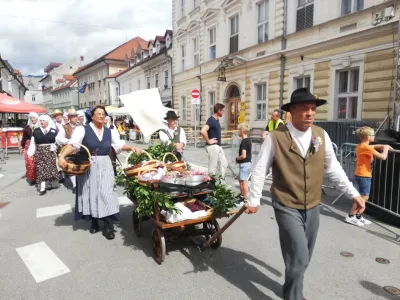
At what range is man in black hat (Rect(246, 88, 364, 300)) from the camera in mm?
2504

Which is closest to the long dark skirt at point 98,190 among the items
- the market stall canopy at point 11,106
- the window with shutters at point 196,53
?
the market stall canopy at point 11,106

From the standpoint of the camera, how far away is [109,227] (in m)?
4.45

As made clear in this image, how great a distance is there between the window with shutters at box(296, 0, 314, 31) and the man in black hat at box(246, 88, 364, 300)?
38.3 feet

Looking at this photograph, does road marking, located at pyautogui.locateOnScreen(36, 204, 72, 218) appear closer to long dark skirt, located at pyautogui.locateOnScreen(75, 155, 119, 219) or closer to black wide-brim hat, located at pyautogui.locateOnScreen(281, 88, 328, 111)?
long dark skirt, located at pyautogui.locateOnScreen(75, 155, 119, 219)

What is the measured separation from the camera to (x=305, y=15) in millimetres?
12734

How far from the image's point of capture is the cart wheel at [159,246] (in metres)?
3.46

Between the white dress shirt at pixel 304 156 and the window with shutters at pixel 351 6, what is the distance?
10291mm

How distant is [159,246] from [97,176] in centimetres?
141

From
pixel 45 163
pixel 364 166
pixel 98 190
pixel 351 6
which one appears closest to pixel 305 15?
pixel 351 6

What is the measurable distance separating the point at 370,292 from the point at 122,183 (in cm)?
305

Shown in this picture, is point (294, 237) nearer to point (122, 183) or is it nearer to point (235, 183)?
point (122, 183)

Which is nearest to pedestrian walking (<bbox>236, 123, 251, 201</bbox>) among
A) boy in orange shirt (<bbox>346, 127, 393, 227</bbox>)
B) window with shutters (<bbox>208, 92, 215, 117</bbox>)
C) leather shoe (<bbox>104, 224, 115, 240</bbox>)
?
boy in orange shirt (<bbox>346, 127, 393, 227</bbox>)

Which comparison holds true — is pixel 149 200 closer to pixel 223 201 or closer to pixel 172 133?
pixel 223 201

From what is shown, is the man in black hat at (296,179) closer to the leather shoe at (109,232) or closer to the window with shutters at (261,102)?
the leather shoe at (109,232)
